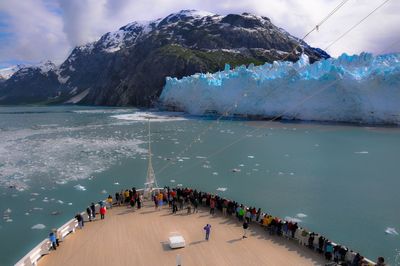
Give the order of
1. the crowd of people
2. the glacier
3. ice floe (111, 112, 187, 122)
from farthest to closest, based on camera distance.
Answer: ice floe (111, 112, 187, 122) → the glacier → the crowd of people

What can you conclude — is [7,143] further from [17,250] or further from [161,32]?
[161,32]

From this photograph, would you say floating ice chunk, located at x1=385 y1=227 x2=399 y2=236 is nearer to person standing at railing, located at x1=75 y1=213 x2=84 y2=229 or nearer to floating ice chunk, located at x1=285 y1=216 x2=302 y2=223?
floating ice chunk, located at x1=285 y1=216 x2=302 y2=223

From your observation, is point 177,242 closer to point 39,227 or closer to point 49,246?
point 49,246

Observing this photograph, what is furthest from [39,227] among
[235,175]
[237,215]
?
[235,175]

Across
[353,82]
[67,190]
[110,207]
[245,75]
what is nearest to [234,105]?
[245,75]

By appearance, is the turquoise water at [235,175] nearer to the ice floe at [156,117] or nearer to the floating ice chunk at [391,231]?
the floating ice chunk at [391,231]

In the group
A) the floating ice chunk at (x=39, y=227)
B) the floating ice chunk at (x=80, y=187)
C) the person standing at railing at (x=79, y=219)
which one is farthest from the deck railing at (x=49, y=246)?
the floating ice chunk at (x=80, y=187)

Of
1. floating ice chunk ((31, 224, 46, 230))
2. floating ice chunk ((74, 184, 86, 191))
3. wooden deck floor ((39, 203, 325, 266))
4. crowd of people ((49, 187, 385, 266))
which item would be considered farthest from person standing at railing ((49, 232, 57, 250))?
floating ice chunk ((74, 184, 86, 191))
